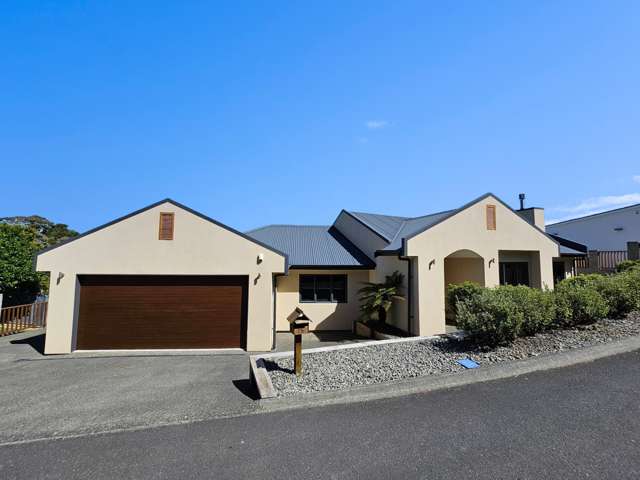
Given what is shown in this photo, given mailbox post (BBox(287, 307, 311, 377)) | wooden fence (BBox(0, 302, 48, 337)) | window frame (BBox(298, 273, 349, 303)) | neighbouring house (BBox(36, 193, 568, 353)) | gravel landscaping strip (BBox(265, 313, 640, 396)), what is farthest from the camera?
window frame (BBox(298, 273, 349, 303))

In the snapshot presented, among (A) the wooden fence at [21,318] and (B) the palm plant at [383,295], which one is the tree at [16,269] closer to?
Answer: (A) the wooden fence at [21,318]

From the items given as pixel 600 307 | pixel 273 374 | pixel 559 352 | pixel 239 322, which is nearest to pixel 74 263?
pixel 239 322

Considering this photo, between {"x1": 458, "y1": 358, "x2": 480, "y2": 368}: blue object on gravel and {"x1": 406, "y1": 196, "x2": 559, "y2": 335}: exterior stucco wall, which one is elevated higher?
{"x1": 406, "y1": 196, "x2": 559, "y2": 335}: exterior stucco wall

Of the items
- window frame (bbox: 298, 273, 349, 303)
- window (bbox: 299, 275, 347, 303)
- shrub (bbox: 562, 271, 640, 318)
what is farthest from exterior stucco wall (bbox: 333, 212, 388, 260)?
shrub (bbox: 562, 271, 640, 318)

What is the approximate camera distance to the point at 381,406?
547cm

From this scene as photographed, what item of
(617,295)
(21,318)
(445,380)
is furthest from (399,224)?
(21,318)

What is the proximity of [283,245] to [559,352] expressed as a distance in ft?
39.0

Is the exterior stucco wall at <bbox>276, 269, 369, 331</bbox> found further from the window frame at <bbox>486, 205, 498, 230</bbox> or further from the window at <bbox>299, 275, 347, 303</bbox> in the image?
the window frame at <bbox>486, 205, 498, 230</bbox>

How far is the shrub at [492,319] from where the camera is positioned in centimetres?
733

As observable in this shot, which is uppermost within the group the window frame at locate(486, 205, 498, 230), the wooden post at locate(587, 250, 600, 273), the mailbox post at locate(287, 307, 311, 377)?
the window frame at locate(486, 205, 498, 230)

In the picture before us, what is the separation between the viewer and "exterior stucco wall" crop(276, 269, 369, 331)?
1458 cm

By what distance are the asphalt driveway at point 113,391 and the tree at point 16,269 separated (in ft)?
29.1

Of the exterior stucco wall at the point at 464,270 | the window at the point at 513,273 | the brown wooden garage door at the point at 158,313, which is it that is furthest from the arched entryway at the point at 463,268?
the brown wooden garage door at the point at 158,313

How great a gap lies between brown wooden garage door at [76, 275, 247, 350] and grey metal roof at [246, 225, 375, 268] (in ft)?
12.8
